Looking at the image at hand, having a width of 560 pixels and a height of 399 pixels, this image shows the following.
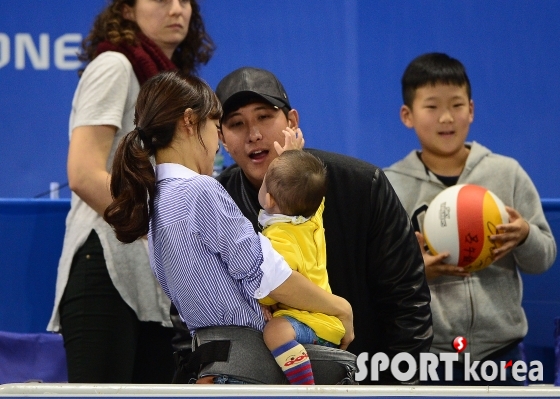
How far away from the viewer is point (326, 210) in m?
2.89

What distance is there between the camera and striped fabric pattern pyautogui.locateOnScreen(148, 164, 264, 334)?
86.1 inches

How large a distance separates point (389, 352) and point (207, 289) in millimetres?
885

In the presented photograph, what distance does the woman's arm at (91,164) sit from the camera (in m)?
3.06

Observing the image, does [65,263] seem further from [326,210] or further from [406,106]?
[406,106]

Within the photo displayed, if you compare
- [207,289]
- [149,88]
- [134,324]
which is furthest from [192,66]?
[207,289]

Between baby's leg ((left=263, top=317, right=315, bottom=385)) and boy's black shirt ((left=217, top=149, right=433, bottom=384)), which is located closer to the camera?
baby's leg ((left=263, top=317, right=315, bottom=385))

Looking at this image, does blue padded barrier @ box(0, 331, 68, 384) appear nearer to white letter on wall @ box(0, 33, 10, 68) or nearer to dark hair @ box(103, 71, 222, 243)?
dark hair @ box(103, 71, 222, 243)

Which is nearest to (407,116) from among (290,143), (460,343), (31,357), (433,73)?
(433,73)

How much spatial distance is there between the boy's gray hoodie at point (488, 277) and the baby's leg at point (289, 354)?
4.70 feet

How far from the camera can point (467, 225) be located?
3.45 metres

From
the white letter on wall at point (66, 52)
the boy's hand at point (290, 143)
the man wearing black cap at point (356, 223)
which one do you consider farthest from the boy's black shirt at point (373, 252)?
the white letter on wall at point (66, 52)

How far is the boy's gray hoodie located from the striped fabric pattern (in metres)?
1.48

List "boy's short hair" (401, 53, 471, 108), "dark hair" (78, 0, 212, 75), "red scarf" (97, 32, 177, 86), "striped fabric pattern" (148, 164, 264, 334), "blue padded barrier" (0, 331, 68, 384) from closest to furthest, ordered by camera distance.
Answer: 1. "striped fabric pattern" (148, 164, 264, 334)
2. "red scarf" (97, 32, 177, 86)
3. "dark hair" (78, 0, 212, 75)
4. "blue padded barrier" (0, 331, 68, 384)
5. "boy's short hair" (401, 53, 471, 108)

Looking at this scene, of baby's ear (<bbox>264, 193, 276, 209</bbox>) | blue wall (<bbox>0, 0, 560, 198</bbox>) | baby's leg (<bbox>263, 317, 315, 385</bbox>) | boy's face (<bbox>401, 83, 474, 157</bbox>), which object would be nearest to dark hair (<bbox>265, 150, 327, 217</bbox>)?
baby's ear (<bbox>264, 193, 276, 209</bbox>)
